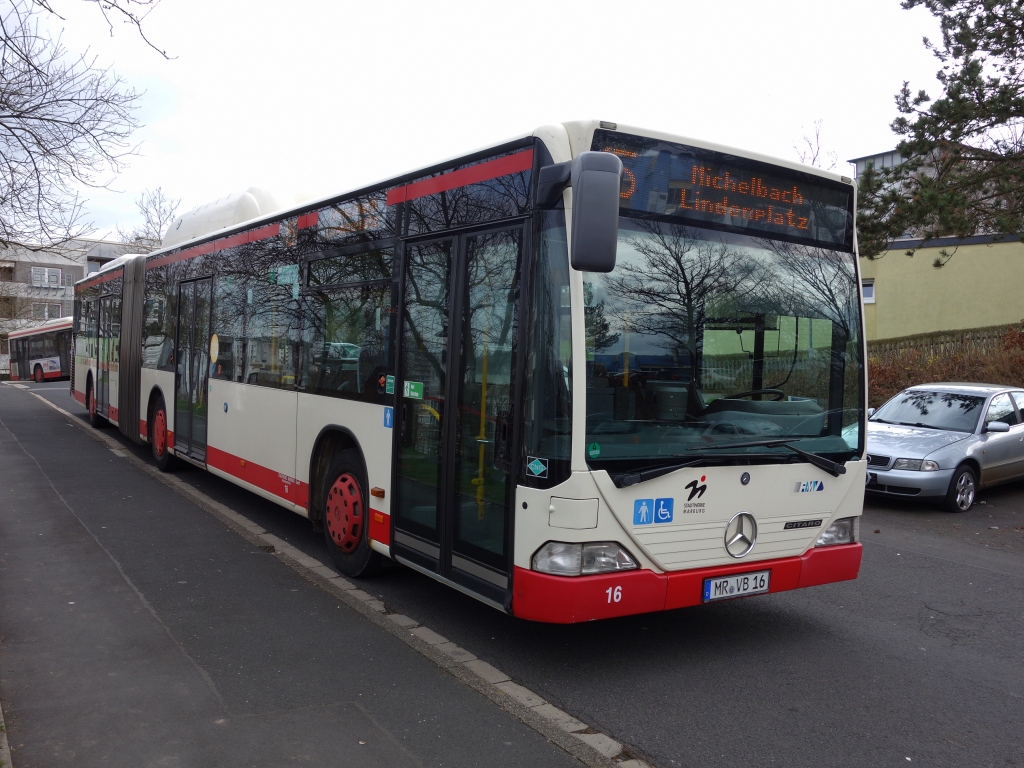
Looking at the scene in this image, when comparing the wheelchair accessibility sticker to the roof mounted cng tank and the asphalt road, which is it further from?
the roof mounted cng tank

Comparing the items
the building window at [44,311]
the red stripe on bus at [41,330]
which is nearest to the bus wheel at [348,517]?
the red stripe on bus at [41,330]

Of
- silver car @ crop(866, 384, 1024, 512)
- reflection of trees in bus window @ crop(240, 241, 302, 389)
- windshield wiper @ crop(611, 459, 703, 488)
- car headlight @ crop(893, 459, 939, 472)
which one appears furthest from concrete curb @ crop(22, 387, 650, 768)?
car headlight @ crop(893, 459, 939, 472)

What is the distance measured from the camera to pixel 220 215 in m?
11.1

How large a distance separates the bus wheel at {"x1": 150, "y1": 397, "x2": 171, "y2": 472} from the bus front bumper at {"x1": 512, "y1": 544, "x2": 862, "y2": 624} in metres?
8.60

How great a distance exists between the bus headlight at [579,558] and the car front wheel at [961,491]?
26.2 ft

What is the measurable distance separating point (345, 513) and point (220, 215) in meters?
5.75

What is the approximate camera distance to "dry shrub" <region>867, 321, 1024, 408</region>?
2048 centimetres

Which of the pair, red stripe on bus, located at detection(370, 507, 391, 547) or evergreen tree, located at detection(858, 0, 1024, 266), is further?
evergreen tree, located at detection(858, 0, 1024, 266)

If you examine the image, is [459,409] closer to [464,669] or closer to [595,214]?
[464,669]

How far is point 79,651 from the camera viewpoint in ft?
17.4

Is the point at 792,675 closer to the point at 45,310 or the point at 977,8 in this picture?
the point at 977,8

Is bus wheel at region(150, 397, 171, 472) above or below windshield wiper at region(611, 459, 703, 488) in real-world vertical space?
below

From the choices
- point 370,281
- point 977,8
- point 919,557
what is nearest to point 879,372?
point 977,8

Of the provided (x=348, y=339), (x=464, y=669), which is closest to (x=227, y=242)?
(x=348, y=339)
